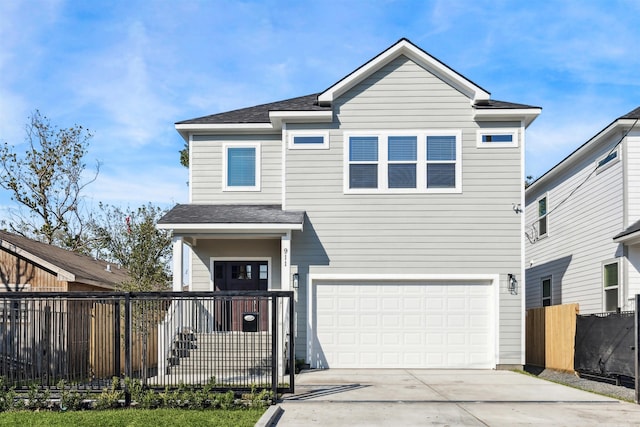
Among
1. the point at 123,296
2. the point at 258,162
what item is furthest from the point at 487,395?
the point at 258,162

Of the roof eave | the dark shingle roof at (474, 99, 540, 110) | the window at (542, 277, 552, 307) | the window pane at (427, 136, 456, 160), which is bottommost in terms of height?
the window at (542, 277, 552, 307)

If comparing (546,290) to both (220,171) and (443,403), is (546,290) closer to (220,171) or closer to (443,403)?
(220,171)

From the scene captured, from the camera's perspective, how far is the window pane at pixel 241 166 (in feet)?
59.8

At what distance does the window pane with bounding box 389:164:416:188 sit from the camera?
1730cm

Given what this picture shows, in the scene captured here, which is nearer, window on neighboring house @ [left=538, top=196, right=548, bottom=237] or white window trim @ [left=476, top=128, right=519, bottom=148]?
white window trim @ [left=476, top=128, right=519, bottom=148]

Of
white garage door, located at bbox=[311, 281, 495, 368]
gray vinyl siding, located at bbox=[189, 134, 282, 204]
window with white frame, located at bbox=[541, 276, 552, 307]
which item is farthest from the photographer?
window with white frame, located at bbox=[541, 276, 552, 307]

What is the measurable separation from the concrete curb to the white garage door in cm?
679

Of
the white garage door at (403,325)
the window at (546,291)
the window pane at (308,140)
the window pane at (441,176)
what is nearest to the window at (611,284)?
the white garage door at (403,325)

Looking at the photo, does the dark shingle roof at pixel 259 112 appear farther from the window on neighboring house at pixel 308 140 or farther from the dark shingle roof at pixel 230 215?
the dark shingle roof at pixel 230 215

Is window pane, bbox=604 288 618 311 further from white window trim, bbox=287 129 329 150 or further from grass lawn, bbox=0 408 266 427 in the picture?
grass lawn, bbox=0 408 266 427

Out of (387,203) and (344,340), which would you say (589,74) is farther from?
(344,340)

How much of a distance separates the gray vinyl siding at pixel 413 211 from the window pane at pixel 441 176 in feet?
0.99

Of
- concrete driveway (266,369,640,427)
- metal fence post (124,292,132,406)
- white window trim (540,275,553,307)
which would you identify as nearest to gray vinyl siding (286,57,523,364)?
concrete driveway (266,369,640,427)

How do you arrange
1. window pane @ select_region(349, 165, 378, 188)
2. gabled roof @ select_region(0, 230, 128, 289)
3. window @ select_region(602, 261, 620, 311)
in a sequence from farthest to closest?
window pane @ select_region(349, 165, 378, 188) < window @ select_region(602, 261, 620, 311) < gabled roof @ select_region(0, 230, 128, 289)
